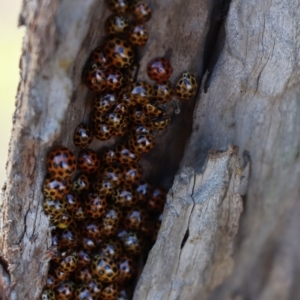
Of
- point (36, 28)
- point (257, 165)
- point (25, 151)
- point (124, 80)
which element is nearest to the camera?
point (36, 28)

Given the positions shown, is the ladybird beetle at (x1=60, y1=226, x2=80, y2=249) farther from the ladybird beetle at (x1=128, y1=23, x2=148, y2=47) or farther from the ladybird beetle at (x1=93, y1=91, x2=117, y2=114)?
the ladybird beetle at (x1=128, y1=23, x2=148, y2=47)

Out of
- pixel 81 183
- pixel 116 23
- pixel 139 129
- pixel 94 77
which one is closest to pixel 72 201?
pixel 81 183

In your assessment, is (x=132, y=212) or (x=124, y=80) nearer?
(x=124, y=80)

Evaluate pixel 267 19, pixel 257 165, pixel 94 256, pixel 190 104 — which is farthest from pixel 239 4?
pixel 94 256

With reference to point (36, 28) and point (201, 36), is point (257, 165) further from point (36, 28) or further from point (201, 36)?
point (36, 28)

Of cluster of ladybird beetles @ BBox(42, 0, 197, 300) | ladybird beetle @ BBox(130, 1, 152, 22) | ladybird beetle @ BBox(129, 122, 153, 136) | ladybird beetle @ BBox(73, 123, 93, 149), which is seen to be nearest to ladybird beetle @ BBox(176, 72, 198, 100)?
cluster of ladybird beetles @ BBox(42, 0, 197, 300)

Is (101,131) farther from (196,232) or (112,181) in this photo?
(196,232)

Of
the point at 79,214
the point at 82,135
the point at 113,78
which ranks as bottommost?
the point at 79,214
